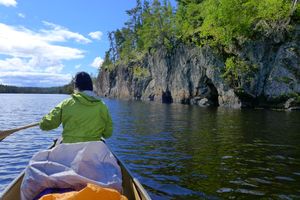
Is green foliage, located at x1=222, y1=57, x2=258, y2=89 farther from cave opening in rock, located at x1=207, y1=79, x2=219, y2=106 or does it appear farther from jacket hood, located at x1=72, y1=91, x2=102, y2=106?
jacket hood, located at x1=72, y1=91, x2=102, y2=106

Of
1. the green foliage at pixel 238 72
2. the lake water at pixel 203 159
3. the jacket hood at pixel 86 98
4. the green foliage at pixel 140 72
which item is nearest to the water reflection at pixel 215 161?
the lake water at pixel 203 159

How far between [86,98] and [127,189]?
2.26 metres

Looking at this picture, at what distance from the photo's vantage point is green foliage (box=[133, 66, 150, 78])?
283 ft

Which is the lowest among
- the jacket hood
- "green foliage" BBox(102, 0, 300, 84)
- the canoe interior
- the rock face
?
the canoe interior

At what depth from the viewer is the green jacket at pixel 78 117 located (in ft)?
21.3

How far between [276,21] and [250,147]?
3060cm

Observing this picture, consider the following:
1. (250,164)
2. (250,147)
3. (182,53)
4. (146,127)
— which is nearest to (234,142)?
(250,147)

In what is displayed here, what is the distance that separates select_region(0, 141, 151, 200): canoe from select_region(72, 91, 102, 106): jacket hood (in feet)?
5.80

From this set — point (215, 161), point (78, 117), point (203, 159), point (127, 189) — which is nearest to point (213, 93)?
point (203, 159)

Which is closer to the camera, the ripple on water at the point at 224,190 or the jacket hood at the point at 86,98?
the jacket hood at the point at 86,98

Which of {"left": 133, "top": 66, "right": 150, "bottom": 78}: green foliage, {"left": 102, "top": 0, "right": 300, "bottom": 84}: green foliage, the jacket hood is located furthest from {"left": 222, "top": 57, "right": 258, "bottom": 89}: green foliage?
the jacket hood

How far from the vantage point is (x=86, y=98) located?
259 inches

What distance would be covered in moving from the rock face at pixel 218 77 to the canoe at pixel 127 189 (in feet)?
120

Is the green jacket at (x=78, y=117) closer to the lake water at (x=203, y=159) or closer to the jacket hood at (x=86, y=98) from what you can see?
the jacket hood at (x=86, y=98)
